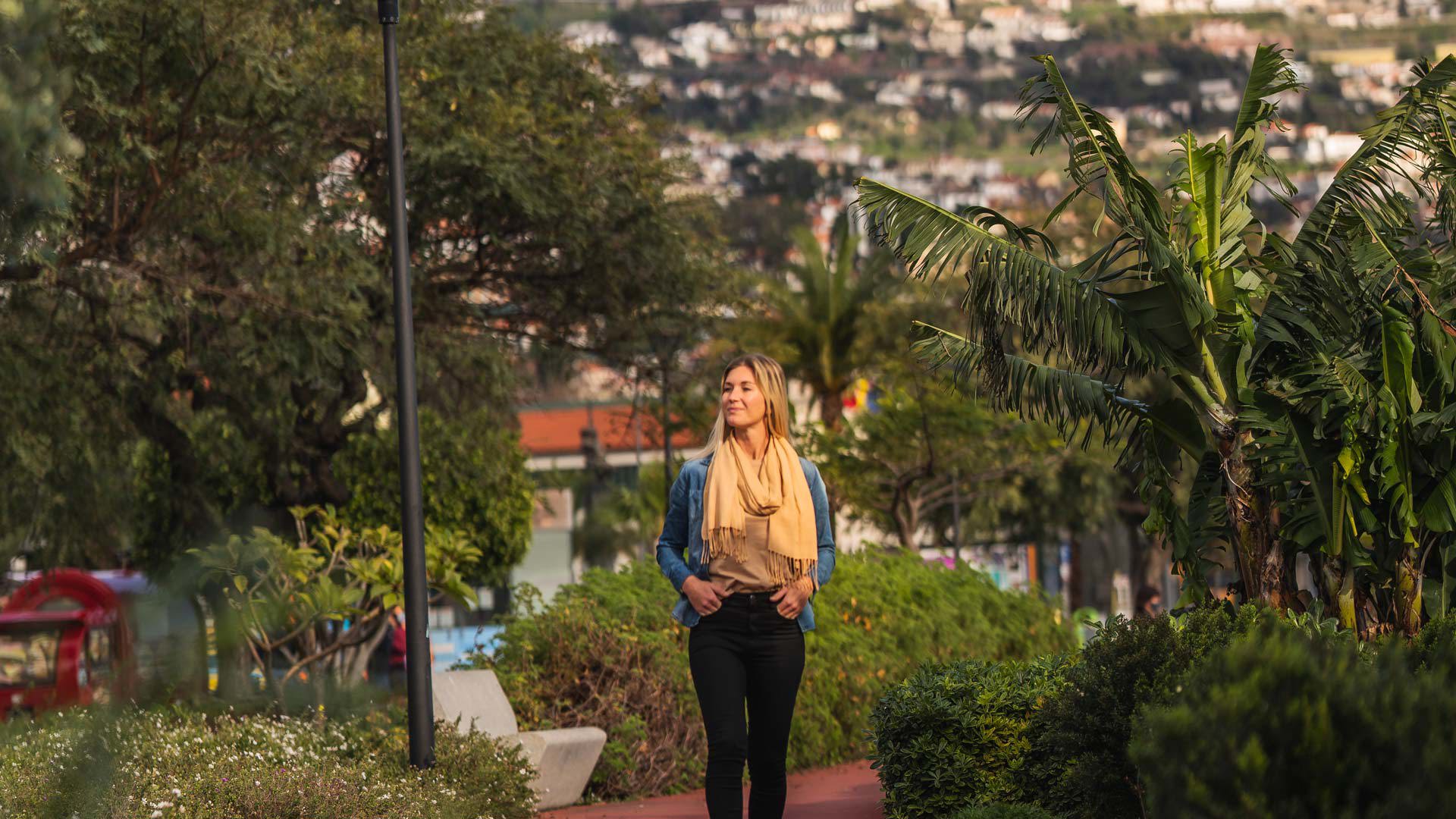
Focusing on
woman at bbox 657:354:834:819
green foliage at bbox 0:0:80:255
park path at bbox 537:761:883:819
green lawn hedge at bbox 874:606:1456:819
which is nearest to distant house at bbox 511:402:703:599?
park path at bbox 537:761:883:819

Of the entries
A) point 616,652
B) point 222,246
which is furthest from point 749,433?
point 222,246

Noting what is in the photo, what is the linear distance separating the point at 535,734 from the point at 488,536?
52.8 ft

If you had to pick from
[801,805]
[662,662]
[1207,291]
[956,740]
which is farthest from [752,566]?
[662,662]

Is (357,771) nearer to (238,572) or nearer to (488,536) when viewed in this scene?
(238,572)

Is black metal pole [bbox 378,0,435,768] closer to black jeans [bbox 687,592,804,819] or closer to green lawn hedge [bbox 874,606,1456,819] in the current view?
green lawn hedge [bbox 874,606,1456,819]

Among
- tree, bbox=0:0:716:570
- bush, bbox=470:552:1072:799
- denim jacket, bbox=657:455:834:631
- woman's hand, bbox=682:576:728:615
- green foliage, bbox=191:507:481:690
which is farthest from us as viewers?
tree, bbox=0:0:716:570

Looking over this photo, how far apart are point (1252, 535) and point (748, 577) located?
141 inches

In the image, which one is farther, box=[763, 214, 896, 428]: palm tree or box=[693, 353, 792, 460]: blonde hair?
box=[763, 214, 896, 428]: palm tree

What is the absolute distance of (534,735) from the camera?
986 cm

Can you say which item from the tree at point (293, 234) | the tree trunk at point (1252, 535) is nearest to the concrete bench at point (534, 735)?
the tree trunk at point (1252, 535)

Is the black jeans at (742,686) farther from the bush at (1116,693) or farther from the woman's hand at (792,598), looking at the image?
the bush at (1116,693)

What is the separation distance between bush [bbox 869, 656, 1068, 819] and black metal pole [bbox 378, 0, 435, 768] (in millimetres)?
2673

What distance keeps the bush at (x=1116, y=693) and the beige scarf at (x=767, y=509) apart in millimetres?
1390

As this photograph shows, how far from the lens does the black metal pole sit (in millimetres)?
9188
